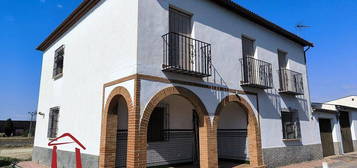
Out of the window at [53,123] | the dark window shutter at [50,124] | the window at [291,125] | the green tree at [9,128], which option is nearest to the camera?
the window at [53,123]

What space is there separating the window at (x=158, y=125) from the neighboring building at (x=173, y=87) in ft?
0.13

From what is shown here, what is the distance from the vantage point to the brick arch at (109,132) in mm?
7098

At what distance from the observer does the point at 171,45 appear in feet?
24.9

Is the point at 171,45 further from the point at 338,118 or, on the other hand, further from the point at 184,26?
the point at 338,118

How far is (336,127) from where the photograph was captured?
49.5 feet

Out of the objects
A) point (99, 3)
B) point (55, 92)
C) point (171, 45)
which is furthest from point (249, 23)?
point (55, 92)

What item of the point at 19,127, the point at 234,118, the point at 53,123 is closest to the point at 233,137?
the point at 234,118

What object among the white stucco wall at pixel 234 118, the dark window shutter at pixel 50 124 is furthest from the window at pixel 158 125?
the dark window shutter at pixel 50 124

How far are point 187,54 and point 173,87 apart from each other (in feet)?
4.65

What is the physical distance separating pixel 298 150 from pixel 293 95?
2658 millimetres

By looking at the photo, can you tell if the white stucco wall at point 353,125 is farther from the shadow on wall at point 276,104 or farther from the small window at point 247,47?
the small window at point 247,47

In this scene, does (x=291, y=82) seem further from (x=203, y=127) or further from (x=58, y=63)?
(x=58, y=63)

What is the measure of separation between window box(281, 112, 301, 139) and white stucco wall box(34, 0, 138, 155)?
8.32 m

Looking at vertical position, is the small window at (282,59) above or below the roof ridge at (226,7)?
below
